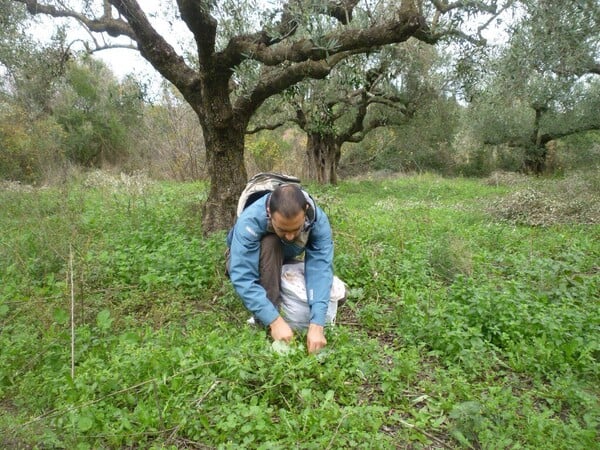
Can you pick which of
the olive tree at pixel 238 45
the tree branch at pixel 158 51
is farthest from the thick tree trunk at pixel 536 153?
the tree branch at pixel 158 51

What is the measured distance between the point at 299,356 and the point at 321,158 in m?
14.6

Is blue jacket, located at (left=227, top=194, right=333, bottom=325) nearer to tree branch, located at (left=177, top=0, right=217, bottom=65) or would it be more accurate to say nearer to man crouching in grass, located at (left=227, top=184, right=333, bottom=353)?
man crouching in grass, located at (left=227, top=184, right=333, bottom=353)

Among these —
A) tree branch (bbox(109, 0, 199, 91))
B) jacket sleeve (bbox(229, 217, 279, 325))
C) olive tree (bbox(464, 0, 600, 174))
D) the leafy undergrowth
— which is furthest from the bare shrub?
jacket sleeve (bbox(229, 217, 279, 325))

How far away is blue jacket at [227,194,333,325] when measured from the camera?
3.03m

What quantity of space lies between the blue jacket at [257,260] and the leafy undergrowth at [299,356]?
0.24 m

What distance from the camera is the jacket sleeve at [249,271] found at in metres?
3.00

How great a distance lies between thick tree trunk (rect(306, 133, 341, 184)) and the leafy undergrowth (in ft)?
38.5

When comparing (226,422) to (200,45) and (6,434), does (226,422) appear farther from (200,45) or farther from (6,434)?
(200,45)

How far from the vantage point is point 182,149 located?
622 inches

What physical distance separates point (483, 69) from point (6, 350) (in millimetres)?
7585

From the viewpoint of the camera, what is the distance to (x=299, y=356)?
2.76 m

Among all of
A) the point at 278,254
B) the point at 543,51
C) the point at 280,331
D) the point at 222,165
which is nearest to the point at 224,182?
the point at 222,165

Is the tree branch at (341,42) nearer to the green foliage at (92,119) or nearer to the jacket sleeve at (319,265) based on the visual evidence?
the jacket sleeve at (319,265)

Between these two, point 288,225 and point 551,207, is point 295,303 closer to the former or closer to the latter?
point 288,225
